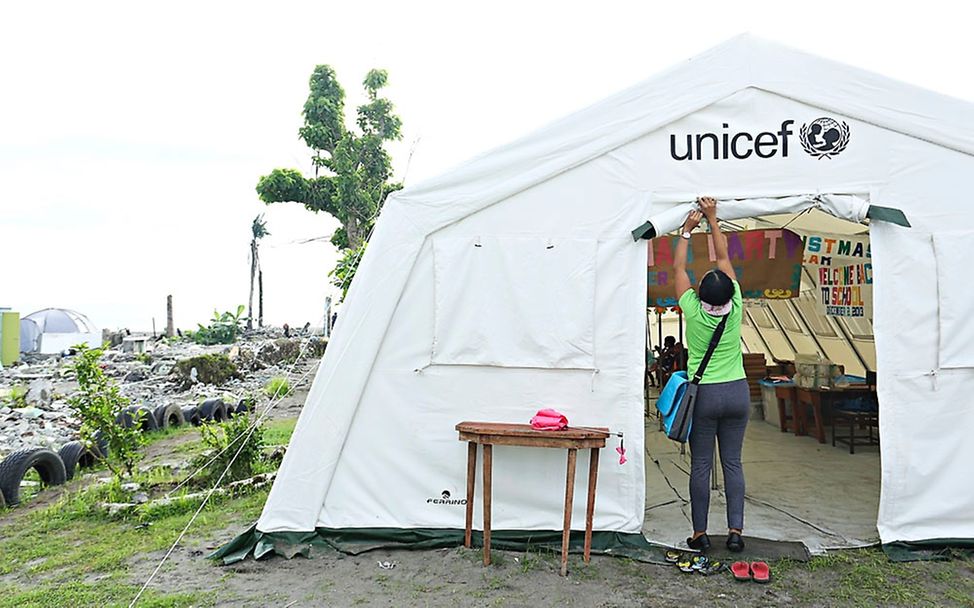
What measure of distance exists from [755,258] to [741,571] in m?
3.05

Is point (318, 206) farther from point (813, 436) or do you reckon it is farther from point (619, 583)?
point (619, 583)

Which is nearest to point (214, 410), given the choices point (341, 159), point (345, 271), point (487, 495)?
point (345, 271)

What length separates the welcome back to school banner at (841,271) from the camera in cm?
652

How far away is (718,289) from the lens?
13.9ft

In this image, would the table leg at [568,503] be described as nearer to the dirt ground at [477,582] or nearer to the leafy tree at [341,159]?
the dirt ground at [477,582]

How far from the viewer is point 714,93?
4590 mm

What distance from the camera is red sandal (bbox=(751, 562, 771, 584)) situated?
402 cm

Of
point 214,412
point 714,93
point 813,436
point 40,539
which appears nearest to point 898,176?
point 714,93

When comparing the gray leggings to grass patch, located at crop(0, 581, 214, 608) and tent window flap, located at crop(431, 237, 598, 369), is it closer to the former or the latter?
tent window flap, located at crop(431, 237, 598, 369)

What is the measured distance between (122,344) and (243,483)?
26.3 metres

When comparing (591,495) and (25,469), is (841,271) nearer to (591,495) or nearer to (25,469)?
(591,495)

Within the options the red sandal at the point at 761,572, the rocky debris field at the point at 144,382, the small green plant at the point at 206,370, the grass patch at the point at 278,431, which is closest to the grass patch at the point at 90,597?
the rocky debris field at the point at 144,382

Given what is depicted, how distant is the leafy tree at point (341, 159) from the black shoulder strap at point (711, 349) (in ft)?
59.8

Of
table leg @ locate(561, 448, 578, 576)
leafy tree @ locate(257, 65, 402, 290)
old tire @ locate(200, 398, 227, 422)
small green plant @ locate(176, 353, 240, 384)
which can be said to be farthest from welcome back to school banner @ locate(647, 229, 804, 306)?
leafy tree @ locate(257, 65, 402, 290)
